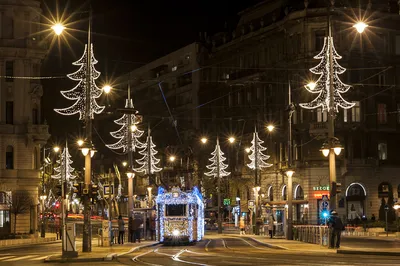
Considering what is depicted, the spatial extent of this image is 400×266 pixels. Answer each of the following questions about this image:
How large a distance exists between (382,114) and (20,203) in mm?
36889

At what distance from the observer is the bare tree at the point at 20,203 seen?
243 feet

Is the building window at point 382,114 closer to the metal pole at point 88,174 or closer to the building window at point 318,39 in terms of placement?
the building window at point 318,39

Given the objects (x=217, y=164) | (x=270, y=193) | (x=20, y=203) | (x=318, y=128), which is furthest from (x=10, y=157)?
(x=270, y=193)

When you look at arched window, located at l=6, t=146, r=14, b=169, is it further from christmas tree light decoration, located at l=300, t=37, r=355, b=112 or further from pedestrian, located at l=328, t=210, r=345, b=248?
pedestrian, located at l=328, t=210, r=345, b=248

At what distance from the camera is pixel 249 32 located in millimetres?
100062

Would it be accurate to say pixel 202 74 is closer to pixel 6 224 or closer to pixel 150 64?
pixel 150 64

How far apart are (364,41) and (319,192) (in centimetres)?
1579

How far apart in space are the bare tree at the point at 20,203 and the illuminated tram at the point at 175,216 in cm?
2620

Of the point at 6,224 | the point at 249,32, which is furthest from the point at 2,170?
the point at 249,32

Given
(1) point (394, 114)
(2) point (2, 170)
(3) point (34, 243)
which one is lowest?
(3) point (34, 243)

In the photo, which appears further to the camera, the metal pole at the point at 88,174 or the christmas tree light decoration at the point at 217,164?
the christmas tree light decoration at the point at 217,164

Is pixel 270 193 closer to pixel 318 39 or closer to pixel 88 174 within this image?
pixel 318 39

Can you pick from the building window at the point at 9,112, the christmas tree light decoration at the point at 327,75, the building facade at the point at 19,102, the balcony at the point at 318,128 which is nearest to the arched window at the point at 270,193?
the balcony at the point at 318,128

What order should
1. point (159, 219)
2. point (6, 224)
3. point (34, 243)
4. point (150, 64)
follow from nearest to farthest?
point (159, 219) → point (34, 243) → point (6, 224) → point (150, 64)
